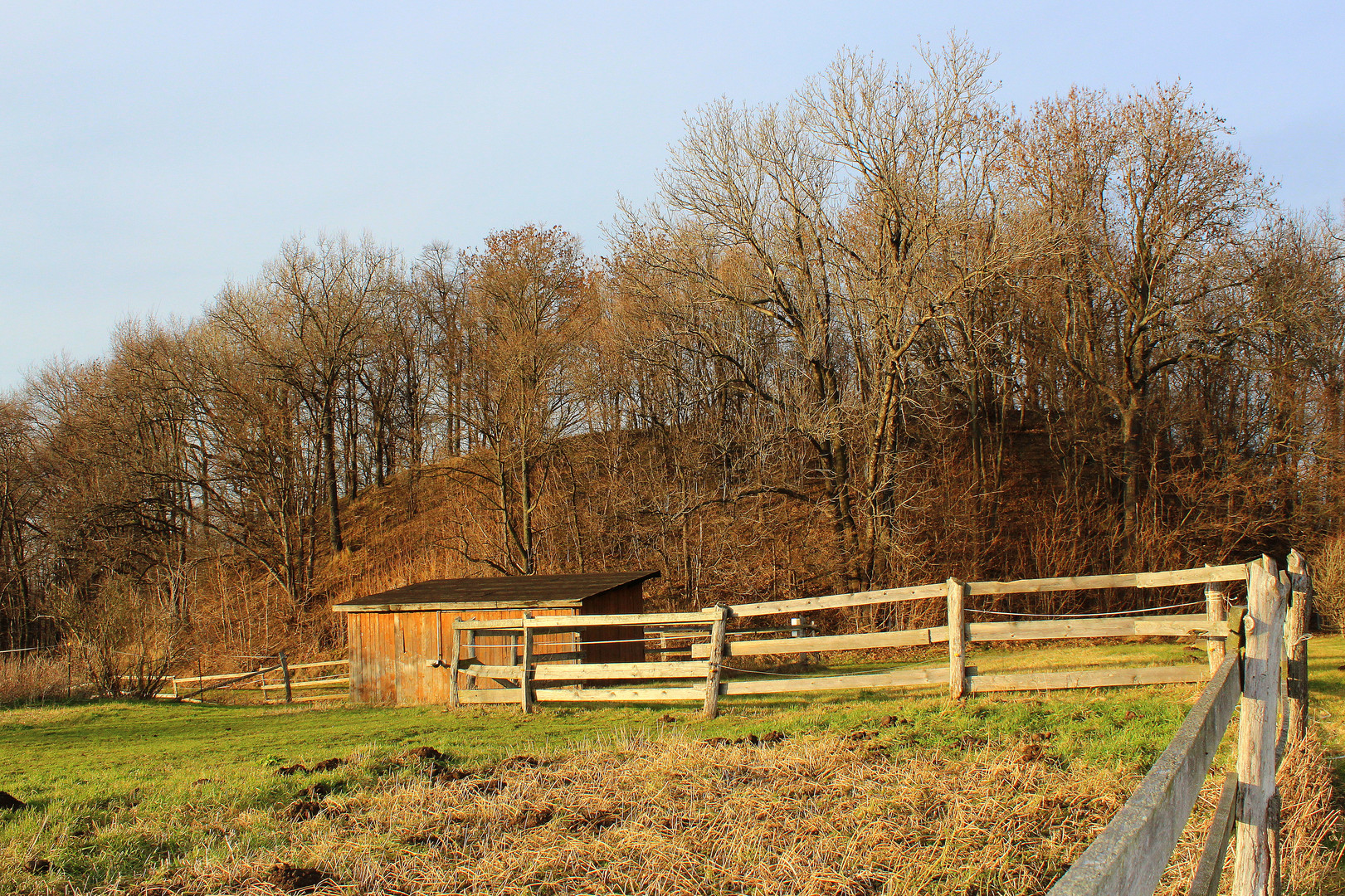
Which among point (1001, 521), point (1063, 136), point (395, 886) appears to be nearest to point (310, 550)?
point (1001, 521)

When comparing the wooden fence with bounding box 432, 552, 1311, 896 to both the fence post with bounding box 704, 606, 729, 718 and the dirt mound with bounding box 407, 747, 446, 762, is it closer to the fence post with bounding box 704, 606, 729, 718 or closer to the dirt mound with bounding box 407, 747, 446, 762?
the fence post with bounding box 704, 606, 729, 718

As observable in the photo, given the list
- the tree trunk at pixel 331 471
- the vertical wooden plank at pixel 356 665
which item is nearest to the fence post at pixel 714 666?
the vertical wooden plank at pixel 356 665

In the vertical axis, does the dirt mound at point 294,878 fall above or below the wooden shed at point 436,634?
above

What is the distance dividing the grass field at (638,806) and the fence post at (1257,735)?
1.33m

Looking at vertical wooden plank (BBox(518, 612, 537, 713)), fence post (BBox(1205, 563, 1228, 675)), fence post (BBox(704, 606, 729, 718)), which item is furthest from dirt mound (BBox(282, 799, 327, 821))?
fence post (BBox(1205, 563, 1228, 675))

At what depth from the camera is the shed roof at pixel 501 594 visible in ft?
56.1

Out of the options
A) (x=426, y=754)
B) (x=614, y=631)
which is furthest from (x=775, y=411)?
(x=426, y=754)

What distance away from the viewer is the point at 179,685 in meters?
23.6

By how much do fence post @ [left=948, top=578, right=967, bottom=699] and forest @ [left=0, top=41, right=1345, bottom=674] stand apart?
1105 centimetres

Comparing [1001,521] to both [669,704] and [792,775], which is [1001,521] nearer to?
[669,704]

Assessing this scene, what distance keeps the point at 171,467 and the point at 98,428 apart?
4.22 meters

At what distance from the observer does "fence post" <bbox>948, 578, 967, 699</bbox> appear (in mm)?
10086

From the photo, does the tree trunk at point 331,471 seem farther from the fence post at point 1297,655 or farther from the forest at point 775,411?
the fence post at point 1297,655

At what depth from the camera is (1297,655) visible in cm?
639
